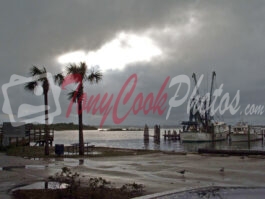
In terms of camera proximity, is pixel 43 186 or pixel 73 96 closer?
pixel 43 186

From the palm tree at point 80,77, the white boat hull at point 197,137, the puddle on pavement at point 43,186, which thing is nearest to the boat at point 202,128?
the white boat hull at point 197,137

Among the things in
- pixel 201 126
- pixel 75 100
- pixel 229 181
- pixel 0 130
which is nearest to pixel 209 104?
pixel 201 126

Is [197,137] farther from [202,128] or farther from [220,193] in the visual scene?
[220,193]

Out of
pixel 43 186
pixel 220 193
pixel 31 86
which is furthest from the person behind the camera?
pixel 31 86

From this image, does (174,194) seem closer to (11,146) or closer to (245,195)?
(245,195)

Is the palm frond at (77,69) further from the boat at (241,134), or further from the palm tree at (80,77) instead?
the boat at (241,134)

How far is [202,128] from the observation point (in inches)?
4387

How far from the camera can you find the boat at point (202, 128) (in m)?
106

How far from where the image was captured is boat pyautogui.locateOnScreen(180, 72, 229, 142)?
347 ft

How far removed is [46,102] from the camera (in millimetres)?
33531

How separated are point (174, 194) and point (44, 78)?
22592 mm

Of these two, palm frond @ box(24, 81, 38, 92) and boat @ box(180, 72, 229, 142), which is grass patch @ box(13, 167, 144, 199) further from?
boat @ box(180, 72, 229, 142)

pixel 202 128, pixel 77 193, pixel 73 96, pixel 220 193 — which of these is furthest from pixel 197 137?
pixel 77 193

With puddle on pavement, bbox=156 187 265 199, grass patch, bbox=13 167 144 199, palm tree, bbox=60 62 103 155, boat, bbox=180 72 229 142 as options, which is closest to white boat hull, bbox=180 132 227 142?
boat, bbox=180 72 229 142
